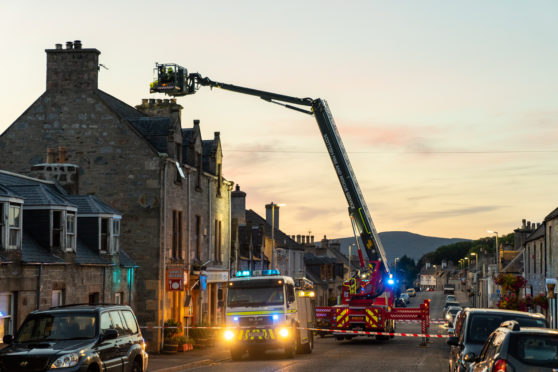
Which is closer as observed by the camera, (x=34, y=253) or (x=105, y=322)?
(x=105, y=322)

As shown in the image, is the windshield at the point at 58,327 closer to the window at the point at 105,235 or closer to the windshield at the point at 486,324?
the windshield at the point at 486,324

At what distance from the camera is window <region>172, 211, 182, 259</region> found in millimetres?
38406

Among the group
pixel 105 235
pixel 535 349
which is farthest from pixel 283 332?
pixel 535 349

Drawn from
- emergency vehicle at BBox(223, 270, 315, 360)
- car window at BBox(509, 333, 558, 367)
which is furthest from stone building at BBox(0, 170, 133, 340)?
car window at BBox(509, 333, 558, 367)

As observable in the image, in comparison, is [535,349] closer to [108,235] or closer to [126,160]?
[108,235]

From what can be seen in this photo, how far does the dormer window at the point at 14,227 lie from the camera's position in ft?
83.2

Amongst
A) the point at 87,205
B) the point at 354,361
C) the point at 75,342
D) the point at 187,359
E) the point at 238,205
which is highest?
the point at 238,205

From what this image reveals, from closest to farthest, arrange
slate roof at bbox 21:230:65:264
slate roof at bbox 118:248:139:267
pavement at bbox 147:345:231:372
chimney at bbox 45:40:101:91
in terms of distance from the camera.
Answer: slate roof at bbox 21:230:65:264 < pavement at bbox 147:345:231:372 < slate roof at bbox 118:248:139:267 < chimney at bbox 45:40:101:91

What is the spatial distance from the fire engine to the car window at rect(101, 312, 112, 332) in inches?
851

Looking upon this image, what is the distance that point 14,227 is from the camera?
2547 cm

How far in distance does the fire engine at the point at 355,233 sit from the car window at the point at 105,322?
21614 millimetres

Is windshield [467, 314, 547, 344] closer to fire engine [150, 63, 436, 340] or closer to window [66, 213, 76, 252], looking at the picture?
window [66, 213, 76, 252]

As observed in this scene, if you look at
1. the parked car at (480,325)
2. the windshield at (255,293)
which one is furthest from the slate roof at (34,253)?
the parked car at (480,325)

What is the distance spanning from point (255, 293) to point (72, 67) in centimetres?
1420
